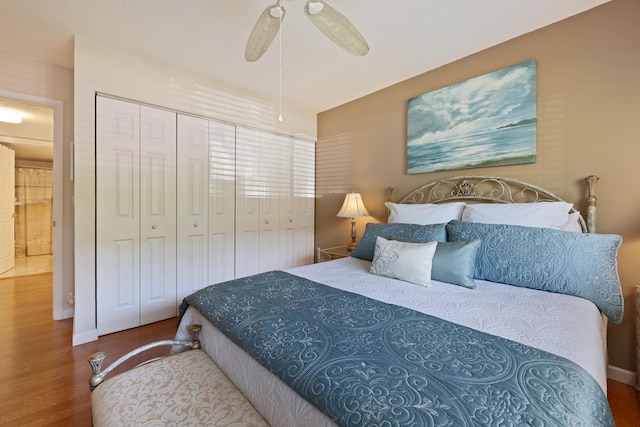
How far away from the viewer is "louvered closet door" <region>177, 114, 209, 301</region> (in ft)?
9.01

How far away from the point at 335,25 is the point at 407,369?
64.6 inches

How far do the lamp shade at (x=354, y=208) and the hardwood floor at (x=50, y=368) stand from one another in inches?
80.5

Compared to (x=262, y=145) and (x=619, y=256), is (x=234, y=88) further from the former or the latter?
(x=619, y=256)

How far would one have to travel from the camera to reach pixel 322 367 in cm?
83

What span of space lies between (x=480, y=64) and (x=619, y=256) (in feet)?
5.76

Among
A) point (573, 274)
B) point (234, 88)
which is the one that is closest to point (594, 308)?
point (573, 274)

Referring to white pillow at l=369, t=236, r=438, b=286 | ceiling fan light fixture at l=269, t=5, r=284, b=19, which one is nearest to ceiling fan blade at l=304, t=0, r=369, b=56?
ceiling fan light fixture at l=269, t=5, r=284, b=19

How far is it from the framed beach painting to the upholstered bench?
240 cm

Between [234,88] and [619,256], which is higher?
[234,88]

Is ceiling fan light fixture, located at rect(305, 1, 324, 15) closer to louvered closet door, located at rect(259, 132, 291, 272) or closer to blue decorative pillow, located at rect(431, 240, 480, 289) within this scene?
blue decorative pillow, located at rect(431, 240, 480, 289)

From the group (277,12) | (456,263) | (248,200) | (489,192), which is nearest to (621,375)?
(456,263)

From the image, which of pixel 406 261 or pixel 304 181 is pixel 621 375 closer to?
pixel 406 261

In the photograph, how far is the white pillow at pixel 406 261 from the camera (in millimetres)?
1697

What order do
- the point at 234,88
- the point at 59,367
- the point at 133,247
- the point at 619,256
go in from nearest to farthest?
1. the point at 619,256
2. the point at 59,367
3. the point at 133,247
4. the point at 234,88
